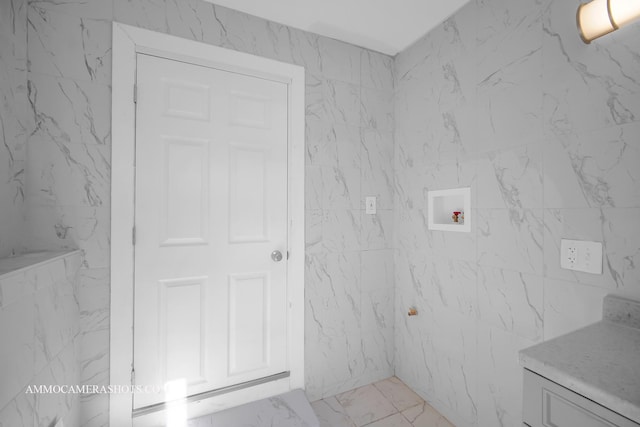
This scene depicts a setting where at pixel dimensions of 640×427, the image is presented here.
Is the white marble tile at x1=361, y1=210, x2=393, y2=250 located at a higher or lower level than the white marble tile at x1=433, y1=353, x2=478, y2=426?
higher

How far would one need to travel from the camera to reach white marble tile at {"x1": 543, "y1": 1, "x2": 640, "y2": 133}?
0.98m

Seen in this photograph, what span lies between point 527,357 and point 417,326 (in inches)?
47.3

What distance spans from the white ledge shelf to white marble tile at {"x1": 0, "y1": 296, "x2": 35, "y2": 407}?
194 cm

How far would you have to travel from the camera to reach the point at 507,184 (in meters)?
1.37

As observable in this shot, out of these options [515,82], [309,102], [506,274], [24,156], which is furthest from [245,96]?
[506,274]

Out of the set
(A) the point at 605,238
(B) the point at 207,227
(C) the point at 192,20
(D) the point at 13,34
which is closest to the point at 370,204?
(B) the point at 207,227

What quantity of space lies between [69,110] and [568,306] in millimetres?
2433

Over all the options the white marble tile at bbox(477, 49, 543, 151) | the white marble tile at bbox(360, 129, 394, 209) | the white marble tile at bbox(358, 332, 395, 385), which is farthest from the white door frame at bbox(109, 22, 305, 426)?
the white marble tile at bbox(477, 49, 543, 151)

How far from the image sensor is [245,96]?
1.71 meters

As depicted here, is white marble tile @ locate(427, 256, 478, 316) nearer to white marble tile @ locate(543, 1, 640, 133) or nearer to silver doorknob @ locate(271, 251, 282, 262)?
white marble tile @ locate(543, 1, 640, 133)

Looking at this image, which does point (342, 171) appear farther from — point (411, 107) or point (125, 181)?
point (125, 181)

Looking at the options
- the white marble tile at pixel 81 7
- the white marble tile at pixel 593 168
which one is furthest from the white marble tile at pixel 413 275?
the white marble tile at pixel 81 7

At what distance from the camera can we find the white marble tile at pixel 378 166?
203 cm

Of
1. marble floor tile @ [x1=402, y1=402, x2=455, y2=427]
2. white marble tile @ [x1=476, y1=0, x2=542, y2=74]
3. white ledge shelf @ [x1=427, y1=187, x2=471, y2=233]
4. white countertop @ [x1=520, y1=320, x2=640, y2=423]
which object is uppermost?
white marble tile @ [x1=476, y1=0, x2=542, y2=74]
